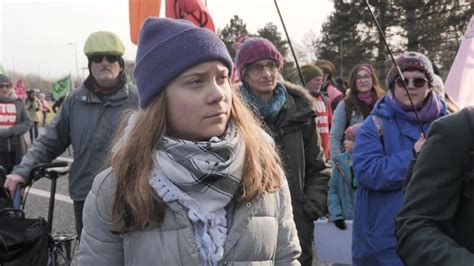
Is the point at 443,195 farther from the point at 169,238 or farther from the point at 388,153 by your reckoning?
the point at 388,153

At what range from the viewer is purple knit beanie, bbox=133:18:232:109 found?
5.48 ft

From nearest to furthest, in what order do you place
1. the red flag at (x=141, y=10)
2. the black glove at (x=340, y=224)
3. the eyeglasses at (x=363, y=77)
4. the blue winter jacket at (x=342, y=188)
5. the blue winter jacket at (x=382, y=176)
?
the blue winter jacket at (x=382, y=176) < the black glove at (x=340, y=224) < the blue winter jacket at (x=342, y=188) < the red flag at (x=141, y=10) < the eyeglasses at (x=363, y=77)

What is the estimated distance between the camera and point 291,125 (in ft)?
9.38

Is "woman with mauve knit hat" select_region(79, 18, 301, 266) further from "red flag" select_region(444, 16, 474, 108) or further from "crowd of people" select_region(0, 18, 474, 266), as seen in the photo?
"red flag" select_region(444, 16, 474, 108)

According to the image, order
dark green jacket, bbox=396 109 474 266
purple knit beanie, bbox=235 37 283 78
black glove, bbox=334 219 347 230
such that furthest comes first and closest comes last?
black glove, bbox=334 219 347 230 → purple knit beanie, bbox=235 37 283 78 → dark green jacket, bbox=396 109 474 266

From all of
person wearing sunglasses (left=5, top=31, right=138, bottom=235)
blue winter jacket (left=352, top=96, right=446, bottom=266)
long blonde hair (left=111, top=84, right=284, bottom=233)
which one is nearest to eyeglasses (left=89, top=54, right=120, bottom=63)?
person wearing sunglasses (left=5, top=31, right=138, bottom=235)

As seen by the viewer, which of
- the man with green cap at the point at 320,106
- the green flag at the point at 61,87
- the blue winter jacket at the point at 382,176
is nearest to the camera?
the blue winter jacket at the point at 382,176

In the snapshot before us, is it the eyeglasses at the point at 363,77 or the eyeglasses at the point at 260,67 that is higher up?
the eyeglasses at the point at 260,67

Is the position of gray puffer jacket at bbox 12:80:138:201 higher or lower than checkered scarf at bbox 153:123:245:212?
lower

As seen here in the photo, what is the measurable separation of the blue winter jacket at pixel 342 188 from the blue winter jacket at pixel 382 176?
2.87 ft

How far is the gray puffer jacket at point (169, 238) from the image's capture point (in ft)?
5.24

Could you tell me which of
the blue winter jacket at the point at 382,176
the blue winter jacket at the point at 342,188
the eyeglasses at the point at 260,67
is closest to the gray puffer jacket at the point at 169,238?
the blue winter jacket at the point at 382,176

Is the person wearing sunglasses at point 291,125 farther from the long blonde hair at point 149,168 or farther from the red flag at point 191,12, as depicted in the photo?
the red flag at point 191,12

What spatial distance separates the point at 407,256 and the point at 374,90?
3.70m
